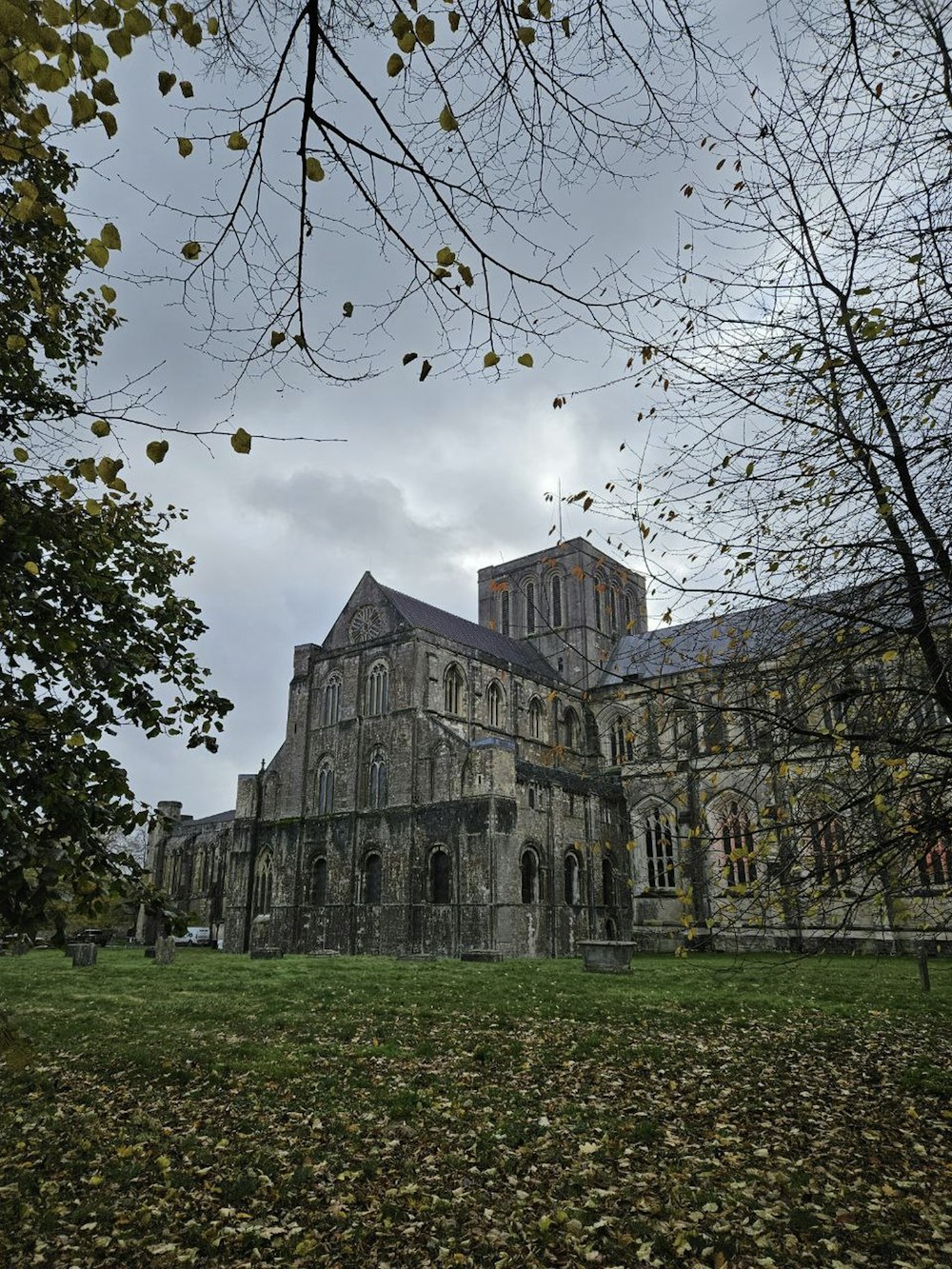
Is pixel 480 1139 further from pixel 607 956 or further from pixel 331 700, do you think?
pixel 331 700

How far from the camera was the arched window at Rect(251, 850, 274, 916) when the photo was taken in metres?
35.5

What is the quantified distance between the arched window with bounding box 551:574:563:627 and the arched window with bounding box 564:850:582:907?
718 inches

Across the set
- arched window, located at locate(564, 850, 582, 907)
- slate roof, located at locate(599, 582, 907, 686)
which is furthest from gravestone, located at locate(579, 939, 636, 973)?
slate roof, located at locate(599, 582, 907, 686)

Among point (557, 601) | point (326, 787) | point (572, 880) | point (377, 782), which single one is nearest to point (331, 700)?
point (326, 787)

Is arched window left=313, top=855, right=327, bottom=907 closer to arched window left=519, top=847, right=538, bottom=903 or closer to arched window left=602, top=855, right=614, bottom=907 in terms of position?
arched window left=519, top=847, right=538, bottom=903

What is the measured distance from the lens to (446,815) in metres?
30.1

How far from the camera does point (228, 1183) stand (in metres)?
5.36

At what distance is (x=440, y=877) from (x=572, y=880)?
228 inches

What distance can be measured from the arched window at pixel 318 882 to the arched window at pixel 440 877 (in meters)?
5.78

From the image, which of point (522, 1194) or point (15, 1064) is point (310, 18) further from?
point (522, 1194)

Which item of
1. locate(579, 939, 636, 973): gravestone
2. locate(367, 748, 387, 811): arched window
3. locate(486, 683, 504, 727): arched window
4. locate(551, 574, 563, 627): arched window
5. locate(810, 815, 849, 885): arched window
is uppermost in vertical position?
locate(551, 574, 563, 627): arched window

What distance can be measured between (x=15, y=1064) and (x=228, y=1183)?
3054 millimetres

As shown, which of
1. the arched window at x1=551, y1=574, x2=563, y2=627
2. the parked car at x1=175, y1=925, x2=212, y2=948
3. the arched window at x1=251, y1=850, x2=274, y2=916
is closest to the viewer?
the arched window at x1=251, y1=850, x2=274, y2=916

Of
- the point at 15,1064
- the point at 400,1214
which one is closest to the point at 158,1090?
the point at 400,1214
